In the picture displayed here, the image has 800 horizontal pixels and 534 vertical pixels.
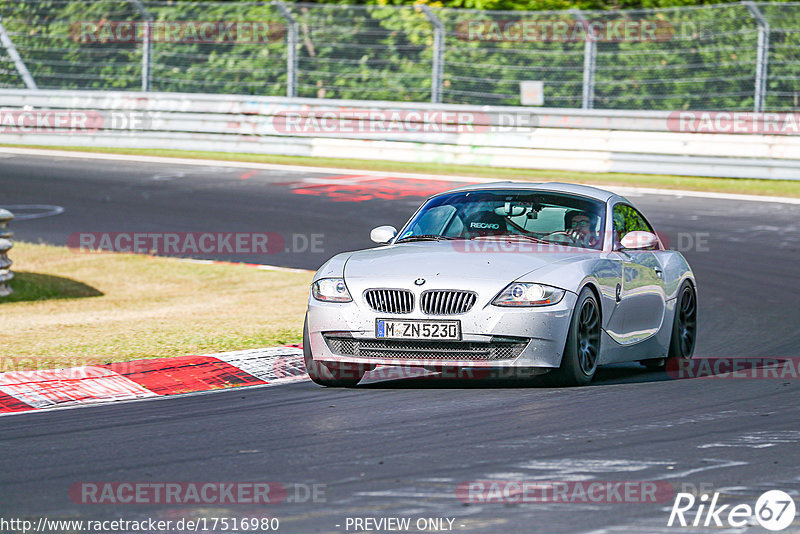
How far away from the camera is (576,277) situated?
8.45 meters

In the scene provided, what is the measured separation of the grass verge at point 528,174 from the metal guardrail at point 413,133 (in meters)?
0.14

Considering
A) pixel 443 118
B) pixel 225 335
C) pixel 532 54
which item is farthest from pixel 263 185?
pixel 225 335

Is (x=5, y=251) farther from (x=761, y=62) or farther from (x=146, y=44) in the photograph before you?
(x=761, y=62)

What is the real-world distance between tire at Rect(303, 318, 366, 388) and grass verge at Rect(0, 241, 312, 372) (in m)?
1.55

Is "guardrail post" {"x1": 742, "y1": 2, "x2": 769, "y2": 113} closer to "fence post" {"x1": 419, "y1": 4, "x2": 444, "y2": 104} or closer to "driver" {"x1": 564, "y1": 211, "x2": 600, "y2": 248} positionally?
"fence post" {"x1": 419, "y1": 4, "x2": 444, "y2": 104}

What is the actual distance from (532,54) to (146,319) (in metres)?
13.0

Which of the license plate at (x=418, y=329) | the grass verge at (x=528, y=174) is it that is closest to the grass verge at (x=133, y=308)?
the license plate at (x=418, y=329)

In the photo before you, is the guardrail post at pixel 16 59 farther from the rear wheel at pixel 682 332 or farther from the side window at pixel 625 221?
the rear wheel at pixel 682 332

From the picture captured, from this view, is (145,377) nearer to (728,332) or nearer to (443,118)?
(728,332)

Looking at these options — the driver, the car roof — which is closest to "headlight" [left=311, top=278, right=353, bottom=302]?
the car roof

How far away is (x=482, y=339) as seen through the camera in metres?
8.15

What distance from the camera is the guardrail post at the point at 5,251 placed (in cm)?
1372

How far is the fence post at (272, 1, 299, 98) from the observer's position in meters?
25.0

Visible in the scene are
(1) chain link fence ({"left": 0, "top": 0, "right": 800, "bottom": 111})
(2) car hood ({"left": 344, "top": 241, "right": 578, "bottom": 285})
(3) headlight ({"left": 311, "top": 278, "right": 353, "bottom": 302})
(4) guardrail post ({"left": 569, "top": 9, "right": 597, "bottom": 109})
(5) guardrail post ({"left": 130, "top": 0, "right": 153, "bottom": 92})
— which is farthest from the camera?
(5) guardrail post ({"left": 130, "top": 0, "right": 153, "bottom": 92})
